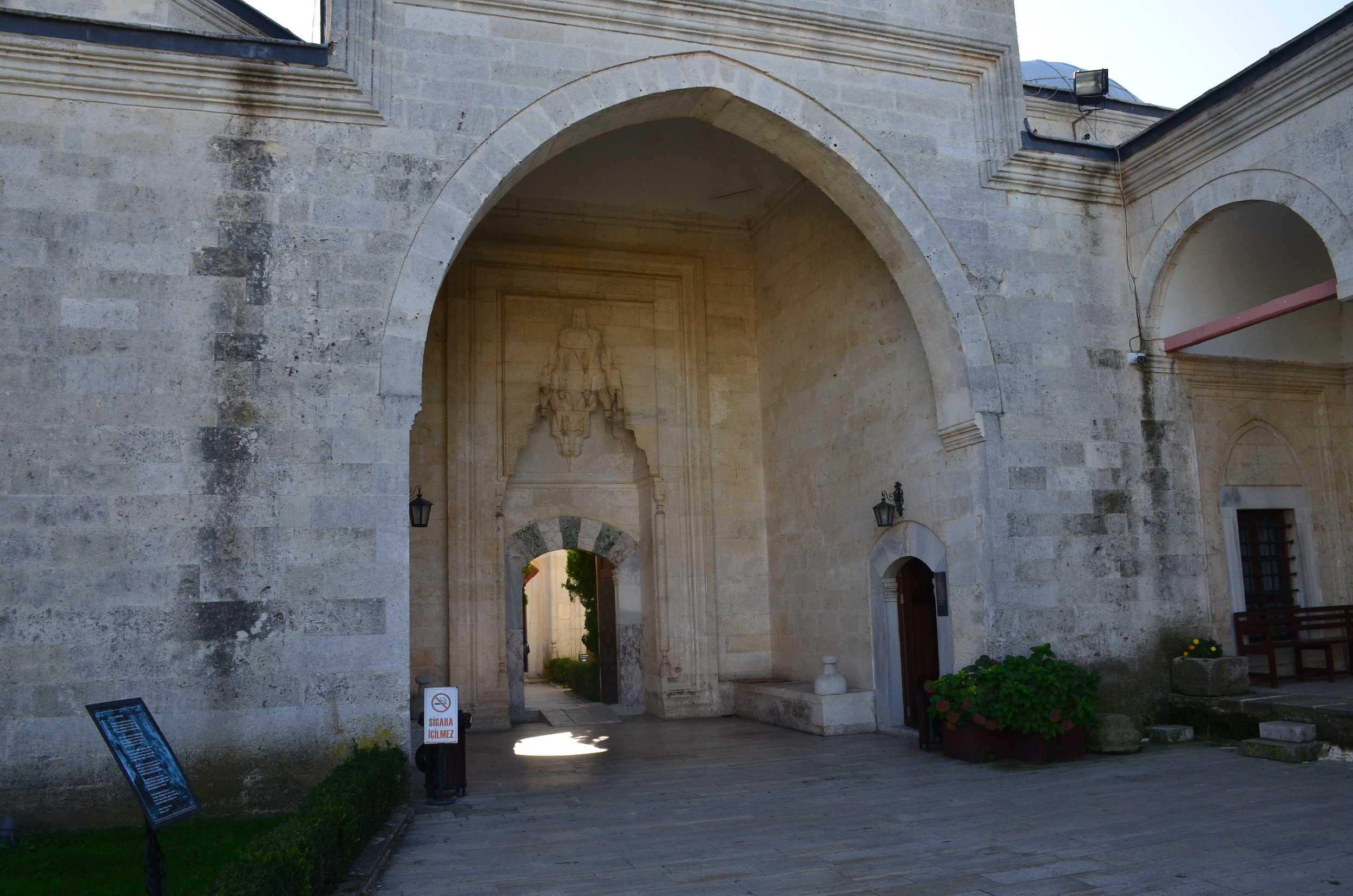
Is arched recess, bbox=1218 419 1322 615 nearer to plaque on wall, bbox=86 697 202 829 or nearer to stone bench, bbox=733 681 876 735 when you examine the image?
stone bench, bbox=733 681 876 735

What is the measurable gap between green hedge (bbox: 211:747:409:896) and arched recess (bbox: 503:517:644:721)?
15.5ft

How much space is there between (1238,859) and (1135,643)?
3.51 meters

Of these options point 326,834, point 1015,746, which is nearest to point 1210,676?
point 1015,746

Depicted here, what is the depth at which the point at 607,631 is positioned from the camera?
39.9 feet

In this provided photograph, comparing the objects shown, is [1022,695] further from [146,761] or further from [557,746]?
[146,761]

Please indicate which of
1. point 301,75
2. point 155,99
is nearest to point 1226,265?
point 301,75

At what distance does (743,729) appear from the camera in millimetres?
9430

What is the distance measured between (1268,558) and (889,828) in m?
5.64

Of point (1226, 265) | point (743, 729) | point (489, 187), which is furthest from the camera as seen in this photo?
point (743, 729)

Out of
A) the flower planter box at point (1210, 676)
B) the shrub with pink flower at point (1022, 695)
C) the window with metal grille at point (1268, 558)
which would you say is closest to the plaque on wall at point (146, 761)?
the shrub with pink flower at point (1022, 695)

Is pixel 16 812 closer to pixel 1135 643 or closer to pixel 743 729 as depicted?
pixel 743 729

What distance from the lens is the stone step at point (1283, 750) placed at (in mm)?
6434

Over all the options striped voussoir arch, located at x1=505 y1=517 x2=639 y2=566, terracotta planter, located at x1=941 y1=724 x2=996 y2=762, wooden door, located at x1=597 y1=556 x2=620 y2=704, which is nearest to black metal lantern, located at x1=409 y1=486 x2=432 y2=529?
striped voussoir arch, located at x1=505 y1=517 x2=639 y2=566

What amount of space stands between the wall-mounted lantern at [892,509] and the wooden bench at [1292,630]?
2.87 m
